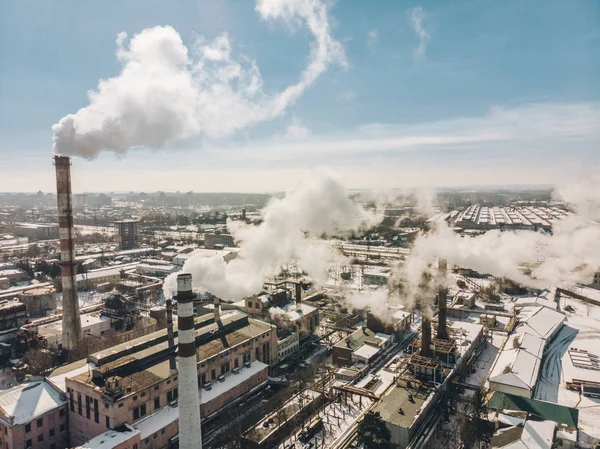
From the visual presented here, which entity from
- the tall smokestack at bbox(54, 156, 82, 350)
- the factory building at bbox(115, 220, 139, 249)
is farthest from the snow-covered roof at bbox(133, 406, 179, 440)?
the factory building at bbox(115, 220, 139, 249)

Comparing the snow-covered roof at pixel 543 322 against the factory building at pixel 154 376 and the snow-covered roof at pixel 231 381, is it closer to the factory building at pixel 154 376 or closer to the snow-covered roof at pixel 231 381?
the factory building at pixel 154 376

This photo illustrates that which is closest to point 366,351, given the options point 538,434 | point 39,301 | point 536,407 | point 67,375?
point 536,407

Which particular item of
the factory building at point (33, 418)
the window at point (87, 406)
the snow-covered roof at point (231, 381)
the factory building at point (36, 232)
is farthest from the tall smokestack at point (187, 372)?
the factory building at point (36, 232)

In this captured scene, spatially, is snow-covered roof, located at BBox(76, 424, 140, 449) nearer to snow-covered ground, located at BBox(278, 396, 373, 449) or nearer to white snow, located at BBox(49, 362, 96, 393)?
white snow, located at BBox(49, 362, 96, 393)

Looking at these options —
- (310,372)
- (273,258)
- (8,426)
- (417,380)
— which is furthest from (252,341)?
(8,426)

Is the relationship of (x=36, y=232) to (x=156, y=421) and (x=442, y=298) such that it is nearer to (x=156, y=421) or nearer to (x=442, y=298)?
(x=156, y=421)

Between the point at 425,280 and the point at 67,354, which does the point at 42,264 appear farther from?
the point at 425,280
